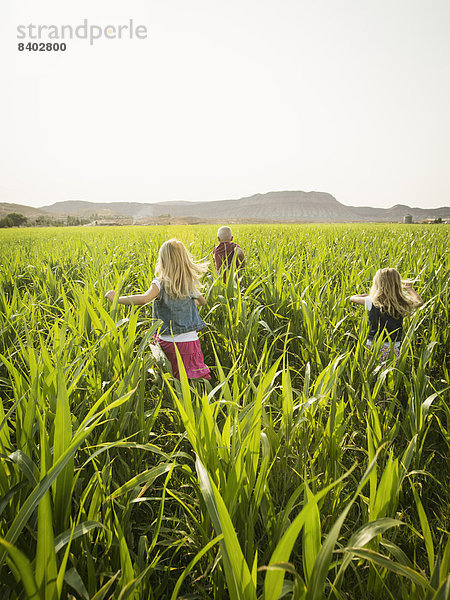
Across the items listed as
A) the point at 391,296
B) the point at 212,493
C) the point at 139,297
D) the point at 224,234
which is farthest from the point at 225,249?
the point at 212,493

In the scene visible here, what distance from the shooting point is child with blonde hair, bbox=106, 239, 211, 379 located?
7.56ft

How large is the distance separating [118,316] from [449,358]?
2469 millimetres

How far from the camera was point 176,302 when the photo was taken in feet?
7.65

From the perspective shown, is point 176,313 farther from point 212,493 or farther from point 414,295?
point 414,295

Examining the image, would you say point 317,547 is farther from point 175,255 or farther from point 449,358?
point 449,358

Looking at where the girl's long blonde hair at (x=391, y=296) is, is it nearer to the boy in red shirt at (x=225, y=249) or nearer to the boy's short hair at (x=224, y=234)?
the boy in red shirt at (x=225, y=249)

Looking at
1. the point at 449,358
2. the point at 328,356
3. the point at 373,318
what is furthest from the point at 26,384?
the point at 449,358

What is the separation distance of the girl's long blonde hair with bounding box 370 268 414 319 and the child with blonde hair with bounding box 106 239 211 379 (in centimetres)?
134

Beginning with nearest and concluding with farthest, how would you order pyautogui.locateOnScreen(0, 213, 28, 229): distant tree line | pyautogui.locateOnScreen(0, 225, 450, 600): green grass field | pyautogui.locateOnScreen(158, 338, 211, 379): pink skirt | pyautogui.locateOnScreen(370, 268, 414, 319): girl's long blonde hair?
pyautogui.locateOnScreen(0, 225, 450, 600): green grass field → pyautogui.locateOnScreen(158, 338, 211, 379): pink skirt → pyautogui.locateOnScreen(370, 268, 414, 319): girl's long blonde hair → pyautogui.locateOnScreen(0, 213, 28, 229): distant tree line

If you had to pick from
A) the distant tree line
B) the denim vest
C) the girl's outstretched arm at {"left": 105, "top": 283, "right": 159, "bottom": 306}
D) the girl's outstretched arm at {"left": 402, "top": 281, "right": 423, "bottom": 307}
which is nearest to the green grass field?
the girl's outstretched arm at {"left": 105, "top": 283, "right": 159, "bottom": 306}

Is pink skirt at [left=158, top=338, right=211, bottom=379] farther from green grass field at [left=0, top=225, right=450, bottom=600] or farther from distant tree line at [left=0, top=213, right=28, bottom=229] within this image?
distant tree line at [left=0, top=213, right=28, bottom=229]

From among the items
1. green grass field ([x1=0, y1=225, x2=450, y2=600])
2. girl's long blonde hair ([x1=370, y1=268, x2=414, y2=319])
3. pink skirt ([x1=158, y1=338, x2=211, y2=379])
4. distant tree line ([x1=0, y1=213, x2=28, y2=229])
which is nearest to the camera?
green grass field ([x1=0, y1=225, x2=450, y2=600])

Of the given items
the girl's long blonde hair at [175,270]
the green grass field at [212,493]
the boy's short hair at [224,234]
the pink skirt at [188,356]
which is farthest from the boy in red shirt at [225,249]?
the green grass field at [212,493]

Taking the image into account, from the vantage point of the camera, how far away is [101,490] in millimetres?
969
